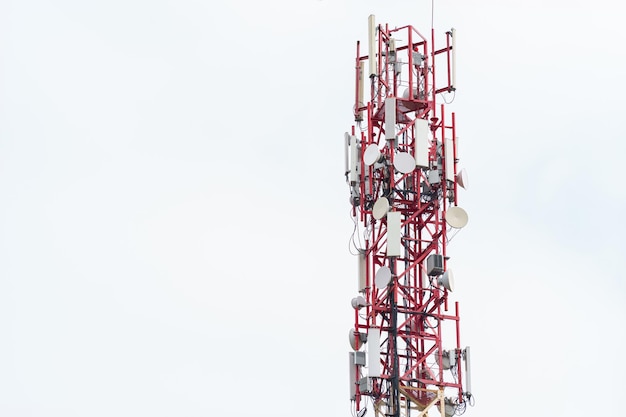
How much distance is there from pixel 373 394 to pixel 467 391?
3940 mm

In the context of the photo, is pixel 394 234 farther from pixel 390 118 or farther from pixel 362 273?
pixel 390 118

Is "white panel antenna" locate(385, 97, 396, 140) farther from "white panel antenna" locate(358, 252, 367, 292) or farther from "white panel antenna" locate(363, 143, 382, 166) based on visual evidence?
"white panel antenna" locate(358, 252, 367, 292)

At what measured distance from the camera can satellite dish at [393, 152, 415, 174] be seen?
76.9 m

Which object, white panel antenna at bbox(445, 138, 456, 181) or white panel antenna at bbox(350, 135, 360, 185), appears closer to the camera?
white panel antenna at bbox(445, 138, 456, 181)

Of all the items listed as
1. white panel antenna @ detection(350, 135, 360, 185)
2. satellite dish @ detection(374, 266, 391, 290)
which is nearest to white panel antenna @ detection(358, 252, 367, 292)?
satellite dish @ detection(374, 266, 391, 290)

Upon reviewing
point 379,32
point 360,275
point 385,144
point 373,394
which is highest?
point 379,32

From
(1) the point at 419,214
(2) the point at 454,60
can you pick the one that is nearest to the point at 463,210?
(1) the point at 419,214

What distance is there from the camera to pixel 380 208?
77062 mm

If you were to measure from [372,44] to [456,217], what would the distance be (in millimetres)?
8333

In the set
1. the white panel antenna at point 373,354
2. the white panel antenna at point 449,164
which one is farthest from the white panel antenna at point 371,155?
the white panel antenna at point 373,354

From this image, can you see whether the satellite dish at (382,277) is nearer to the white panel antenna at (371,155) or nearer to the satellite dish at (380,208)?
the satellite dish at (380,208)

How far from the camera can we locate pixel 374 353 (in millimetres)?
75750

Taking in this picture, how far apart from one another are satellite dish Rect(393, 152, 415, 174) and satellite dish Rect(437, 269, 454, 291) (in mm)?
4618

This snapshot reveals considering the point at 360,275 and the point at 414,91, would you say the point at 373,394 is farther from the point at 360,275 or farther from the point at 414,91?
the point at 414,91
